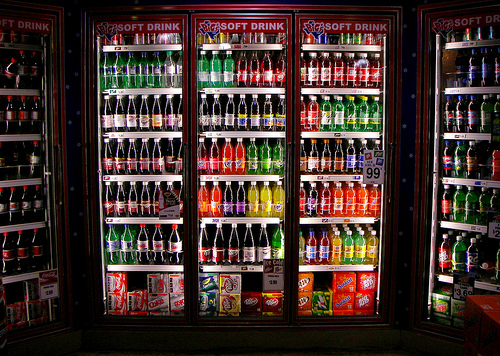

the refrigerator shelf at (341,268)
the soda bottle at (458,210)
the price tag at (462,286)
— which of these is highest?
the soda bottle at (458,210)

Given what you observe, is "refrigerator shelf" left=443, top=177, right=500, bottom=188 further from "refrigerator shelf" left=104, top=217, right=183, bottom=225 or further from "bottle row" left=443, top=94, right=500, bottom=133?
"refrigerator shelf" left=104, top=217, right=183, bottom=225

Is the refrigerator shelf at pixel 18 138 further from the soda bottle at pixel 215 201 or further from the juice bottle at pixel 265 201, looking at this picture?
the juice bottle at pixel 265 201

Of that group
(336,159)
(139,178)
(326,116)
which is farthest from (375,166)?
(139,178)

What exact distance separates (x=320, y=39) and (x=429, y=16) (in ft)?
2.98

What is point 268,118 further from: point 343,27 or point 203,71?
point 343,27

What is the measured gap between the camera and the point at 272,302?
3.64m

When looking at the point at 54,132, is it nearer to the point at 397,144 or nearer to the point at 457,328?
the point at 397,144

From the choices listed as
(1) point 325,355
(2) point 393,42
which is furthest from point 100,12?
(1) point 325,355

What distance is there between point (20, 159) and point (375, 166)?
10.3 ft

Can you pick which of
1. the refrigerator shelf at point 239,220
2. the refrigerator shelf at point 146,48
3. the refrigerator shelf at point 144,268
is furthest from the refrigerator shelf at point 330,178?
the refrigerator shelf at point 146,48

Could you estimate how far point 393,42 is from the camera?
3.33 m

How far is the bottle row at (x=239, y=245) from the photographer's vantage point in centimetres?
357

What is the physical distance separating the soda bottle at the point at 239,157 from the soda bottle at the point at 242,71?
0.51 m

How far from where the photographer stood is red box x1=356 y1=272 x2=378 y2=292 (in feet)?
12.1
